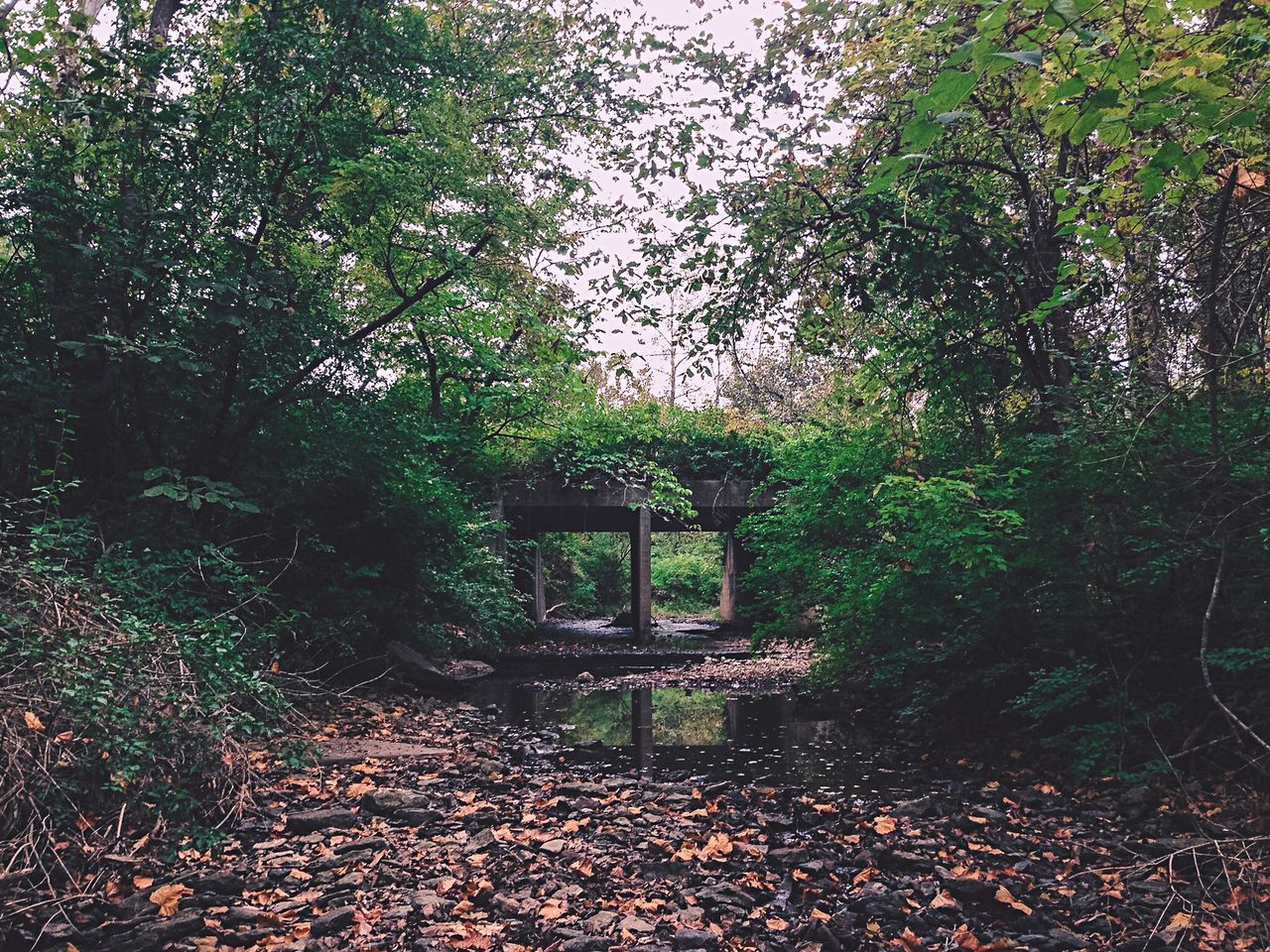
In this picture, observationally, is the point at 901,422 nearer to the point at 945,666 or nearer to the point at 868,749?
the point at 945,666

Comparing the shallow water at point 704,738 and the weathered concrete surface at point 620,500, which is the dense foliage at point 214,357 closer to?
the shallow water at point 704,738

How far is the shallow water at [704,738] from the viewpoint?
21.6 ft

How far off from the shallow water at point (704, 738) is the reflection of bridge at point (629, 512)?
14.7 feet

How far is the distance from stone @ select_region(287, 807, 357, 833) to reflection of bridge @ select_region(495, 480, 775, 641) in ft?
31.8

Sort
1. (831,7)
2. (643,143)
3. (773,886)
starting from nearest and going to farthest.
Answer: (773,886) → (831,7) → (643,143)

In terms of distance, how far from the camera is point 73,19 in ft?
21.3

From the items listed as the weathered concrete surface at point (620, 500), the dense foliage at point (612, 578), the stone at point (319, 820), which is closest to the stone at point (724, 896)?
the stone at point (319, 820)

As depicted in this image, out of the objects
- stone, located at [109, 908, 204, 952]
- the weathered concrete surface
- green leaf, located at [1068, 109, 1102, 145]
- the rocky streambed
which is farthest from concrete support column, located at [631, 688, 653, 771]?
green leaf, located at [1068, 109, 1102, 145]

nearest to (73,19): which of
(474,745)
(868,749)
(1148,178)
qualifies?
(474,745)

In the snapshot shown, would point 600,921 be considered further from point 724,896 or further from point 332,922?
point 332,922

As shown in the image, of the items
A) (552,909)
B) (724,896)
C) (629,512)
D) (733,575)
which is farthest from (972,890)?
(733,575)

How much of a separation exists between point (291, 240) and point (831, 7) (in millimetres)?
5583

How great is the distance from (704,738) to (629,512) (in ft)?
39.2

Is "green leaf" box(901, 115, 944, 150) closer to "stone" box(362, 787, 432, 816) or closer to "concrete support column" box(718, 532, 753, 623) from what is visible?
"stone" box(362, 787, 432, 816)
